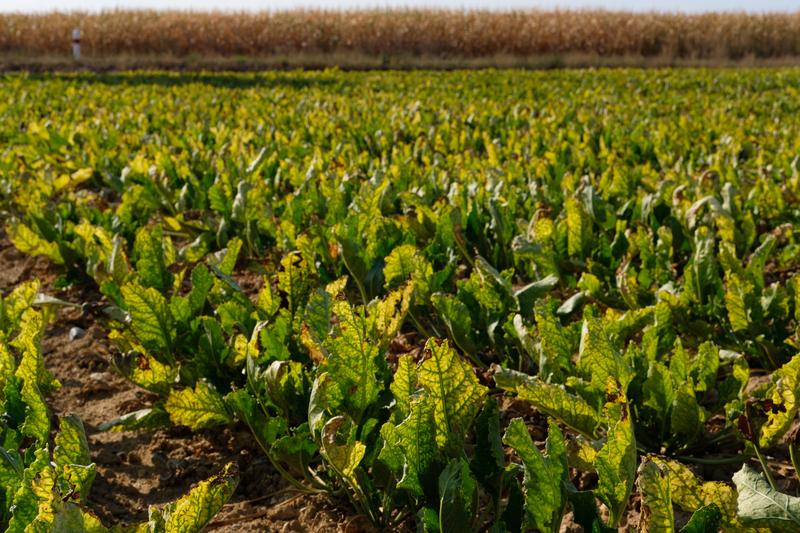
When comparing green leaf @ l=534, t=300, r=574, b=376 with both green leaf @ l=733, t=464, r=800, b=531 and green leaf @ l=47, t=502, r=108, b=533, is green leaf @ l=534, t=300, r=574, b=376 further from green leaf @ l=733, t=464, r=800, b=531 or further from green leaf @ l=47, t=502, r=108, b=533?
green leaf @ l=47, t=502, r=108, b=533

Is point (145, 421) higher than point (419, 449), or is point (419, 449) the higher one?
point (419, 449)

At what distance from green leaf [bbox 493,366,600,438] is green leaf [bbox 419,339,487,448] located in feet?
0.65

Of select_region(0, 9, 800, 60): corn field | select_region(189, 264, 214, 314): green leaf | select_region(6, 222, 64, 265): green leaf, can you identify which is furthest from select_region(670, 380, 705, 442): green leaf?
select_region(0, 9, 800, 60): corn field

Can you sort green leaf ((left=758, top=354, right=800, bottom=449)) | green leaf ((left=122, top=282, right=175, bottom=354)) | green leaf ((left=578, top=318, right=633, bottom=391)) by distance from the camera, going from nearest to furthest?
green leaf ((left=758, top=354, right=800, bottom=449))
green leaf ((left=578, top=318, right=633, bottom=391))
green leaf ((left=122, top=282, right=175, bottom=354))

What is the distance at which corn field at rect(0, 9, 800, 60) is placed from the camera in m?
24.3

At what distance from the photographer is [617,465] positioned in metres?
1.37

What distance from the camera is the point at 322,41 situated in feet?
81.8

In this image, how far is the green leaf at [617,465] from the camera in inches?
53.4

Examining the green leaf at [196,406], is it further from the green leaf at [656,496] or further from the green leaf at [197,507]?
the green leaf at [656,496]

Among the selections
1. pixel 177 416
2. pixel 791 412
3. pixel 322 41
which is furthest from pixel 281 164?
pixel 322 41

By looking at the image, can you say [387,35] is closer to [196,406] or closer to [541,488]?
[196,406]

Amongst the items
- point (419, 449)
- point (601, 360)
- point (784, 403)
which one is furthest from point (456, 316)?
point (784, 403)

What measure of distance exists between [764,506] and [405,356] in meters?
0.66

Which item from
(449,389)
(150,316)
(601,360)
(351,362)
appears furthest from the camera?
(150,316)
